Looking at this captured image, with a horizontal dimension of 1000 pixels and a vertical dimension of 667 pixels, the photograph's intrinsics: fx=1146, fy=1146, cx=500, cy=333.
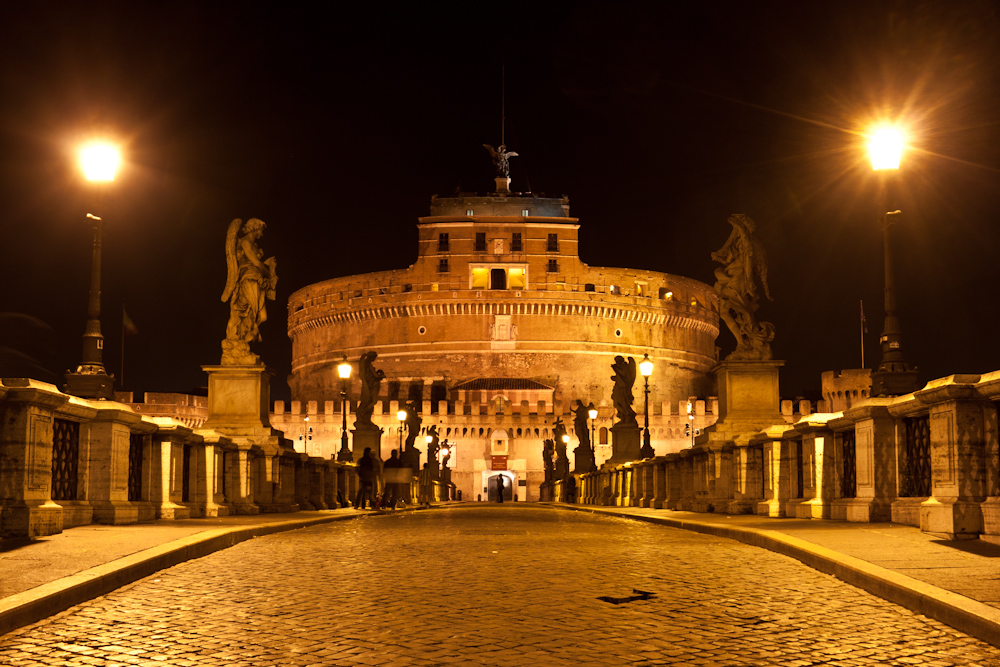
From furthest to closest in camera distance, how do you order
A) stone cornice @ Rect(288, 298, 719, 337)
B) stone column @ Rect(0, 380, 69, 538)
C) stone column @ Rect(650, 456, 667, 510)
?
stone cornice @ Rect(288, 298, 719, 337) → stone column @ Rect(650, 456, 667, 510) → stone column @ Rect(0, 380, 69, 538)

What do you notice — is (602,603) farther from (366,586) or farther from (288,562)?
(288,562)

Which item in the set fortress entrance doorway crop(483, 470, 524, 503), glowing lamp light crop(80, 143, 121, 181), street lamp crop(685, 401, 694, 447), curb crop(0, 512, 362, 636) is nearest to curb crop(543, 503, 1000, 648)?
curb crop(0, 512, 362, 636)

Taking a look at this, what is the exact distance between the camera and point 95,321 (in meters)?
12.2

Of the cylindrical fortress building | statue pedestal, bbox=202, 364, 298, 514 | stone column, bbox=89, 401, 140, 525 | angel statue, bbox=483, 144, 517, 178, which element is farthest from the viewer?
angel statue, bbox=483, 144, 517, 178

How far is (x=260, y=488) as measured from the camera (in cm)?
1688

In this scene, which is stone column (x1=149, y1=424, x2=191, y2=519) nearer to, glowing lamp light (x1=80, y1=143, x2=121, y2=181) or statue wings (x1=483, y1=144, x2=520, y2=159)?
glowing lamp light (x1=80, y1=143, x2=121, y2=181)

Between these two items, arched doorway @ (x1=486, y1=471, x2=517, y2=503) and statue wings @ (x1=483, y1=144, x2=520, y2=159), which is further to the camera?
statue wings @ (x1=483, y1=144, x2=520, y2=159)

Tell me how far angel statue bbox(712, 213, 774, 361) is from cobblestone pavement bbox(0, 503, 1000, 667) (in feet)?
25.6

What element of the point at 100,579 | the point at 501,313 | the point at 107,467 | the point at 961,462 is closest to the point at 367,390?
the point at 107,467

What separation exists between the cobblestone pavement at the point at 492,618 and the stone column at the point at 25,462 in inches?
55.6

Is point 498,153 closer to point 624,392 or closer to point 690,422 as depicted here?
point 690,422

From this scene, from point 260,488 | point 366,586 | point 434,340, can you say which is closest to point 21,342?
point 260,488

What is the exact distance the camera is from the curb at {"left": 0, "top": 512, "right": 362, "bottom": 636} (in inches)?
203

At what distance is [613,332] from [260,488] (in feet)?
Result: 226
